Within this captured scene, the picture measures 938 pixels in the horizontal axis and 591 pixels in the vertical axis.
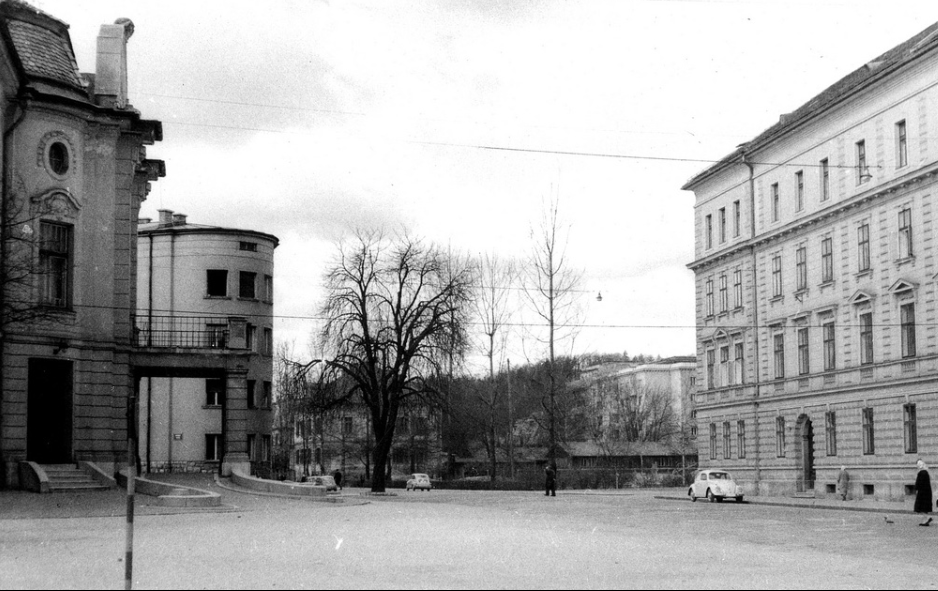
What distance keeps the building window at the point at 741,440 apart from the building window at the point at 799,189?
12526 millimetres

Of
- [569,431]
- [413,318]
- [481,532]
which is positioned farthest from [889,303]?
[569,431]

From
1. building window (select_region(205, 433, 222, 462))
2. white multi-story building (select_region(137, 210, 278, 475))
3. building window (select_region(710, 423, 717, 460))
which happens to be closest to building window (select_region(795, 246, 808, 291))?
building window (select_region(710, 423, 717, 460))

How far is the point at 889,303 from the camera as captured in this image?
4791 centimetres

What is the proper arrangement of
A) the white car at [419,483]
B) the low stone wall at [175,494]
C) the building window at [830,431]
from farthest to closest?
the white car at [419,483]
the building window at [830,431]
the low stone wall at [175,494]

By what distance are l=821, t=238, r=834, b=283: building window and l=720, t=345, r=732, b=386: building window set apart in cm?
1125

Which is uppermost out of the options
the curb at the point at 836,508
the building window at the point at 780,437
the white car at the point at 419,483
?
the building window at the point at 780,437

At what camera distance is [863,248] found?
50.1 meters

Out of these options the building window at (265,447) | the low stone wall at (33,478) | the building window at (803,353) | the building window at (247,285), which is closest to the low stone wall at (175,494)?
the low stone wall at (33,478)

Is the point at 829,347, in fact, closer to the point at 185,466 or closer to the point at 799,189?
the point at 799,189

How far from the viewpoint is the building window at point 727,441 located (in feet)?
210

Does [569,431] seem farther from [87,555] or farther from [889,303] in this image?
[87,555]

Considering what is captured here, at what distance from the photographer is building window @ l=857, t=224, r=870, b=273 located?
49812 millimetres

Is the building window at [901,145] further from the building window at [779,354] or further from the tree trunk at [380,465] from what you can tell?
the tree trunk at [380,465]

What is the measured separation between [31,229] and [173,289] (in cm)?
3107
